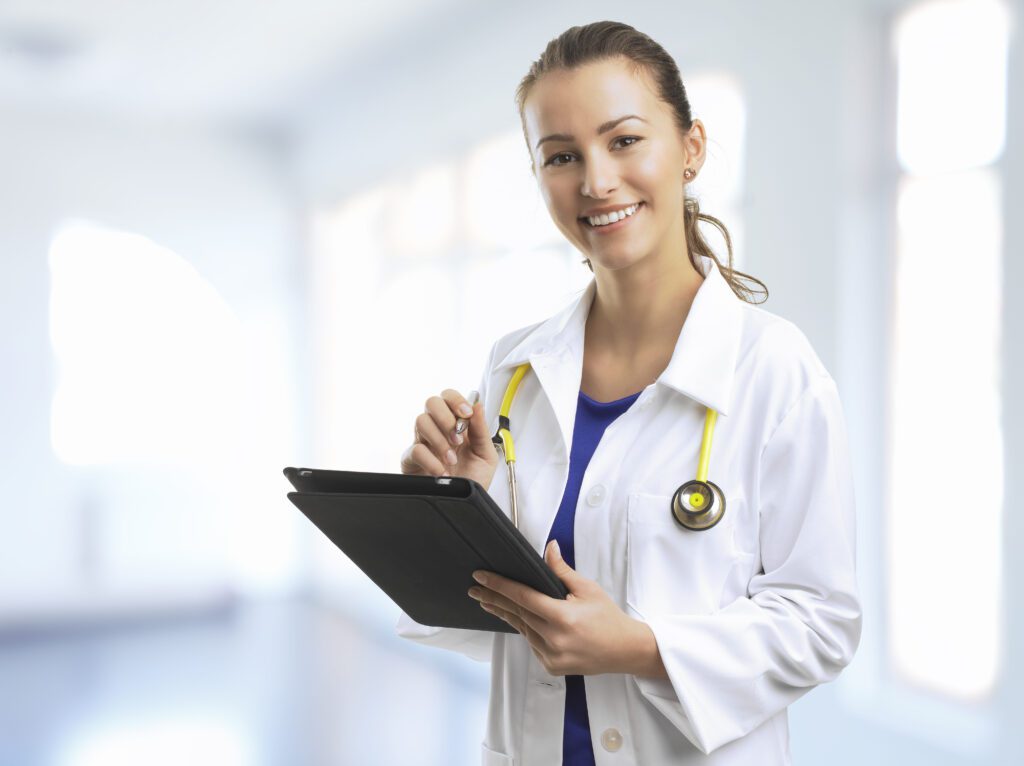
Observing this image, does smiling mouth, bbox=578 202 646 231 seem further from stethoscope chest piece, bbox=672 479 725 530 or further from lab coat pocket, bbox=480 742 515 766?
lab coat pocket, bbox=480 742 515 766

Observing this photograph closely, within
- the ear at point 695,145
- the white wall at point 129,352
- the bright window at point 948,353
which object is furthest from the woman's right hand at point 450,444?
the white wall at point 129,352

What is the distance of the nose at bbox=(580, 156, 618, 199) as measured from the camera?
120 centimetres

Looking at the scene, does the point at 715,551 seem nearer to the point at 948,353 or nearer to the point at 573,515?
the point at 573,515

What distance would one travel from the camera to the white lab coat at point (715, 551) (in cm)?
111

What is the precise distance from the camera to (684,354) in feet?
4.02

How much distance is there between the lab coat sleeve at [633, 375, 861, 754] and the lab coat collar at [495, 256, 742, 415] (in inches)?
3.5

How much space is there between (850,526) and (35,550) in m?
5.59

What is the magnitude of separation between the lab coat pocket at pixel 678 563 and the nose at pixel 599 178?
34 centimetres

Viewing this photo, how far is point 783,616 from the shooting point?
111 centimetres

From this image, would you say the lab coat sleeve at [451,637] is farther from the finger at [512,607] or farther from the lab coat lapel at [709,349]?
the lab coat lapel at [709,349]

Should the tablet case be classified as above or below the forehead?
below

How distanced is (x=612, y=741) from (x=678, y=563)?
0.69 feet

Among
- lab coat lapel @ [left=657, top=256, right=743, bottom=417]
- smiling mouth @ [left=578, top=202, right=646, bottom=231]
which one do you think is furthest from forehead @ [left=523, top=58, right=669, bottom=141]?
lab coat lapel @ [left=657, top=256, right=743, bottom=417]

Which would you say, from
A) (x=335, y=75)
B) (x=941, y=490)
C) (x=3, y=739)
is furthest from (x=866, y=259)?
(x=335, y=75)
